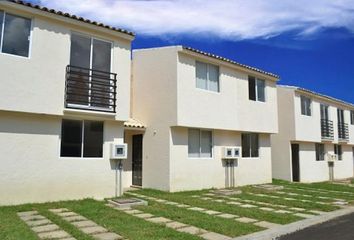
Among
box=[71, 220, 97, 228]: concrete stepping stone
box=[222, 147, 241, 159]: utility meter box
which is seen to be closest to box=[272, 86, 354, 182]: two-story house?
box=[222, 147, 241, 159]: utility meter box

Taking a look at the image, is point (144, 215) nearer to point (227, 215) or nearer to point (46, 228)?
point (227, 215)

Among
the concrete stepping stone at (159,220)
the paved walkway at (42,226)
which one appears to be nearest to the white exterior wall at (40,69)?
the paved walkway at (42,226)

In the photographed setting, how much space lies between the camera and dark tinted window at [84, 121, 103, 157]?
1255 cm

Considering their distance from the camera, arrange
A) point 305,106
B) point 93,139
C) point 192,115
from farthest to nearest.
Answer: point 305,106
point 192,115
point 93,139

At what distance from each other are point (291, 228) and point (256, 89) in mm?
12372

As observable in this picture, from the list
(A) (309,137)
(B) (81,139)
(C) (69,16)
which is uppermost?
(C) (69,16)

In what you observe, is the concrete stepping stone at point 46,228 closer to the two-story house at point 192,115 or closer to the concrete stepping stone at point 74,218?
the concrete stepping stone at point 74,218

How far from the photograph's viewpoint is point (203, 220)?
30.5 ft

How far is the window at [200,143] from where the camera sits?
16531 millimetres

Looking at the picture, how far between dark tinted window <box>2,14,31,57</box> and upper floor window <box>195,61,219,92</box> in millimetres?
7925

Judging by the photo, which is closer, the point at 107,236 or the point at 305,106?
the point at 107,236

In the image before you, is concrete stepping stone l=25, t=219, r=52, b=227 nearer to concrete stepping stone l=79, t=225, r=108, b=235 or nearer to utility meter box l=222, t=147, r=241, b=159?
concrete stepping stone l=79, t=225, r=108, b=235

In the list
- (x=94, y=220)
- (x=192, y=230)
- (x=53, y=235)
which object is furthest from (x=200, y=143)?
(x=53, y=235)

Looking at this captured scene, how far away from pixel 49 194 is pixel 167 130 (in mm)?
5944
